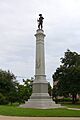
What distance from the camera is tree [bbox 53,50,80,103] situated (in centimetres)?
5438

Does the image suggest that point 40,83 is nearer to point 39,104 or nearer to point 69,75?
point 39,104

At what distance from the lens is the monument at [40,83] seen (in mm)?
33062

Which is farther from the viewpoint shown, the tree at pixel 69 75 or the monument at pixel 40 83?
the tree at pixel 69 75

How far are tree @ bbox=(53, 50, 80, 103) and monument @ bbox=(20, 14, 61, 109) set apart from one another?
19.7 m

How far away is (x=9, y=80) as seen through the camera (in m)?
55.2

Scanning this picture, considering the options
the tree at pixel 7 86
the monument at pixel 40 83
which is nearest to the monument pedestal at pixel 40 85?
the monument at pixel 40 83

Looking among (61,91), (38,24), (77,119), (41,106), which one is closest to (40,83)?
(41,106)

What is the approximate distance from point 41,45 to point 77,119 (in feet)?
59.4

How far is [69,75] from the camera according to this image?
55.4 m

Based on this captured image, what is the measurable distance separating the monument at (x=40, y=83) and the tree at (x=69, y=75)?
19.7 meters

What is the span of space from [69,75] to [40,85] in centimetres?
2183

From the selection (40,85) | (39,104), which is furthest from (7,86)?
(39,104)

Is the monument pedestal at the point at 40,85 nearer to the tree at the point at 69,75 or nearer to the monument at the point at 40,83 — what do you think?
the monument at the point at 40,83

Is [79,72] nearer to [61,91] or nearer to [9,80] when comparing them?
[61,91]
